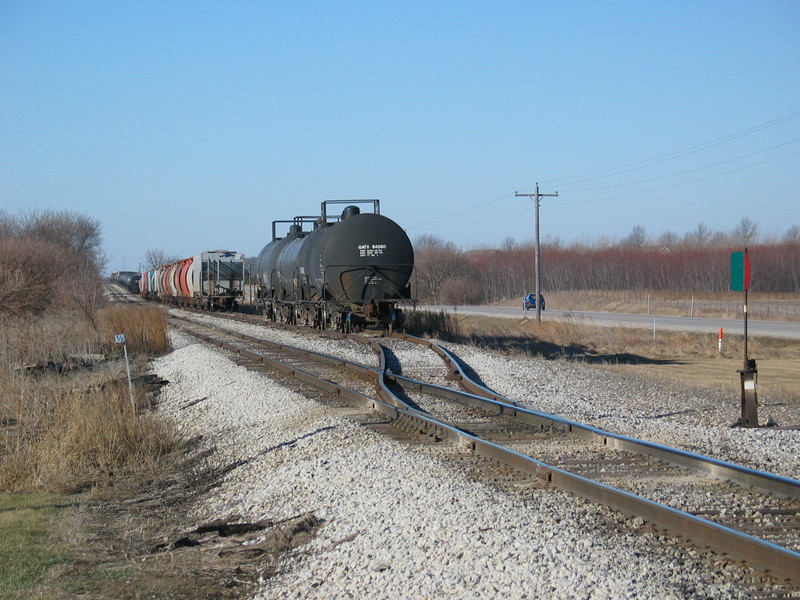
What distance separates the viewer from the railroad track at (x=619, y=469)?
192 inches

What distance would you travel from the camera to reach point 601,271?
283ft

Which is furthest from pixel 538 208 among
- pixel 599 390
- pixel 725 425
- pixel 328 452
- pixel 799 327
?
pixel 328 452

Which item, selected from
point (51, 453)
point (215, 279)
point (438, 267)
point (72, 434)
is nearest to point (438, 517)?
point (51, 453)

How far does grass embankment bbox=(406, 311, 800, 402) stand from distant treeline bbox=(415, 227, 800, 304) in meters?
36.4

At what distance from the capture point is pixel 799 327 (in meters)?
37.3

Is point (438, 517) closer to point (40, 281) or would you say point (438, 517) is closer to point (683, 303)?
point (40, 281)

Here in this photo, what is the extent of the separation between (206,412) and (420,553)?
855 centimetres

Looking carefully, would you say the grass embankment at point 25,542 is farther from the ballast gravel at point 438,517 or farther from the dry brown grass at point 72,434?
the ballast gravel at point 438,517

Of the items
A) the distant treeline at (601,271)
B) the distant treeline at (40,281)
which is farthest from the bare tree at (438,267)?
the distant treeline at (40,281)

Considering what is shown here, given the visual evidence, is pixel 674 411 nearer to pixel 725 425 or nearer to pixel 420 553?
pixel 725 425

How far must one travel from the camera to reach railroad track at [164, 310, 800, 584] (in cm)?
488

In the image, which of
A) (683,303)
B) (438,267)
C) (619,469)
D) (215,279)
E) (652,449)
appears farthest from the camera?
(438,267)

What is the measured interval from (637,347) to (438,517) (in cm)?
2667

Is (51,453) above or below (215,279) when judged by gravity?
below
